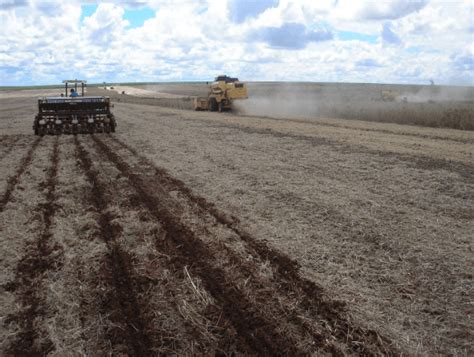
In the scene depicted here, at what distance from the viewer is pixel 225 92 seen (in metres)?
34.4

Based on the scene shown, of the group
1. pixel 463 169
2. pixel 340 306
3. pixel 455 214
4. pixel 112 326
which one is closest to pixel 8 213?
pixel 112 326

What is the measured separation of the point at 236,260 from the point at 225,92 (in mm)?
30078

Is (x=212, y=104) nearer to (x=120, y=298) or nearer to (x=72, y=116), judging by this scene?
(x=72, y=116)

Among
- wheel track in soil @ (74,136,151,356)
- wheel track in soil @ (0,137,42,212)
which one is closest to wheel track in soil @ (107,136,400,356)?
wheel track in soil @ (74,136,151,356)

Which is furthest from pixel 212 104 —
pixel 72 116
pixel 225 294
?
pixel 225 294

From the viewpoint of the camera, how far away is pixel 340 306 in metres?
4.34

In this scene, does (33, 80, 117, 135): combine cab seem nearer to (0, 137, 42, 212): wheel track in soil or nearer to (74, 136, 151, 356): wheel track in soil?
(0, 137, 42, 212): wheel track in soil

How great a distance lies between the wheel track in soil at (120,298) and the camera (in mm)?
3713

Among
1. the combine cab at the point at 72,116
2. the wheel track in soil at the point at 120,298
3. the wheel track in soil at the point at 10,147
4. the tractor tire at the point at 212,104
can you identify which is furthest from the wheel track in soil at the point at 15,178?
the tractor tire at the point at 212,104

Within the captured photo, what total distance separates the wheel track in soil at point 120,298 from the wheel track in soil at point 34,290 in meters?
0.57

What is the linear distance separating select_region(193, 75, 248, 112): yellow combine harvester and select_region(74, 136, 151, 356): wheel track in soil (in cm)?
2783

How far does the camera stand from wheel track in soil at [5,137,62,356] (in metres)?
3.69

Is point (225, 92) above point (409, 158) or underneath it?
above

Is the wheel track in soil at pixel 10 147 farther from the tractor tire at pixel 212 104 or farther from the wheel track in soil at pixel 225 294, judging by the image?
the tractor tire at pixel 212 104
